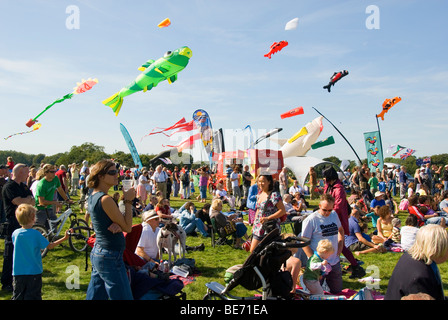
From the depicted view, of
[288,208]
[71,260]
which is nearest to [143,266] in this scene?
[71,260]

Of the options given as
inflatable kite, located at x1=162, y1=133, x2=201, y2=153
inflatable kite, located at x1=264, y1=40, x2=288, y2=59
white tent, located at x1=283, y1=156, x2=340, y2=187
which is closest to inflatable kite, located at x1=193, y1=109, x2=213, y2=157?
inflatable kite, located at x1=162, y1=133, x2=201, y2=153

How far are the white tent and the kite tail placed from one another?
12539 millimetres

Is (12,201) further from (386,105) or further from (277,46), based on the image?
(386,105)

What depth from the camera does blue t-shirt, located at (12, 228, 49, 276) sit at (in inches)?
150

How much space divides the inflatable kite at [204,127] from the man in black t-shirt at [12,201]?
2189 centimetres

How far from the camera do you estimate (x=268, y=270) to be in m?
3.87

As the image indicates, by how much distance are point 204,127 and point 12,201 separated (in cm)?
2231

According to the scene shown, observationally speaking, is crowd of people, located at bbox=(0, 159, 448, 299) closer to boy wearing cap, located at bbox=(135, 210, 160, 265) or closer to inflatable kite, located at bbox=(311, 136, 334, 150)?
boy wearing cap, located at bbox=(135, 210, 160, 265)

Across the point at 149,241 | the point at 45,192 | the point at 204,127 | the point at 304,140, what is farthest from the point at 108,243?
the point at 304,140

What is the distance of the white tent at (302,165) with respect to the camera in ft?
70.1
